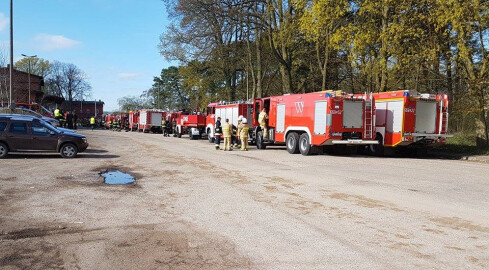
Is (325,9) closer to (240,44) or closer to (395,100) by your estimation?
(395,100)

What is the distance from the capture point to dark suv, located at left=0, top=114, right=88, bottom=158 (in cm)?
1390

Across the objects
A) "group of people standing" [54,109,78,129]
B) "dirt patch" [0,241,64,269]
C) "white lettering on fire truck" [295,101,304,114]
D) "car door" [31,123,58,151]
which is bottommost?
"dirt patch" [0,241,64,269]

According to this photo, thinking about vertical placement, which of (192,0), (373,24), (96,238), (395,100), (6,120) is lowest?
(96,238)

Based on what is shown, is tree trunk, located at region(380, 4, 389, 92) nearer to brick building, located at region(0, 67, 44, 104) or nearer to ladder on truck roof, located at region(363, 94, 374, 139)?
ladder on truck roof, located at region(363, 94, 374, 139)

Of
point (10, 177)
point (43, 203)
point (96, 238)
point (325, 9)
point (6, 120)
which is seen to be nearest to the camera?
point (96, 238)

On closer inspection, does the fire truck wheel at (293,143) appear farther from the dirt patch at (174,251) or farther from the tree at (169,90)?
the tree at (169,90)

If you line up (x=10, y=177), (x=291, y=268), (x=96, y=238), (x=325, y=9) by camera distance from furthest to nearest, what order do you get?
(x=325, y=9)
(x=10, y=177)
(x=96, y=238)
(x=291, y=268)

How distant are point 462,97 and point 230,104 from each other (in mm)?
12585

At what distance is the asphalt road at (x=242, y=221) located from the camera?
454 centimetres

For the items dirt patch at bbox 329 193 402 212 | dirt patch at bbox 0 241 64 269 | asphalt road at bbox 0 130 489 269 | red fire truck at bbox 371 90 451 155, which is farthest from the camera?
red fire truck at bbox 371 90 451 155

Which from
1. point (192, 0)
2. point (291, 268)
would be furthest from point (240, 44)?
point (291, 268)

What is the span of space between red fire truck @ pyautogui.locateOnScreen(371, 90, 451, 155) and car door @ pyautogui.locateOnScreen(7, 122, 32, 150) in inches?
561

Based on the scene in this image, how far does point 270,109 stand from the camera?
70.9 feet

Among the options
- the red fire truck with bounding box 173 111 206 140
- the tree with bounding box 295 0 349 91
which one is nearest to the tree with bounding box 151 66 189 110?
the red fire truck with bounding box 173 111 206 140
